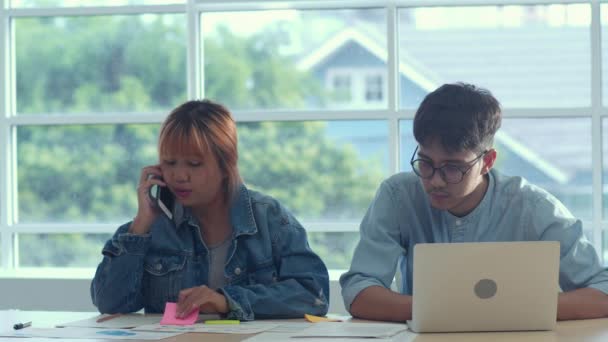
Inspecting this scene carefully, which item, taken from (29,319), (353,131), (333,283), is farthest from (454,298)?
(353,131)

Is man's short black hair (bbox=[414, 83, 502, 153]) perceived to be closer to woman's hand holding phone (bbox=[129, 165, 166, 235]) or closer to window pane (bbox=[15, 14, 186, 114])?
woman's hand holding phone (bbox=[129, 165, 166, 235])

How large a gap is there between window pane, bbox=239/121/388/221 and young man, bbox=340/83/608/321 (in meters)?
1.21

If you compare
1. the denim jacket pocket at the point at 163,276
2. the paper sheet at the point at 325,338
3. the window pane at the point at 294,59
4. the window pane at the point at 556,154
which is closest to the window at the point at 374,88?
the window pane at the point at 294,59

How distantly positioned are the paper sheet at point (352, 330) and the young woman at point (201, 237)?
0.29 m

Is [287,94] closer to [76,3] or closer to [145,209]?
[76,3]

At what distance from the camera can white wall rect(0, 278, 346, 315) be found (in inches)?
144

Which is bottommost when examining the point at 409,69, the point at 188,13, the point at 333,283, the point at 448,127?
the point at 333,283

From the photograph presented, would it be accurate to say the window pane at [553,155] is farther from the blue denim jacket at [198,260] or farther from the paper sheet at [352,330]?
the paper sheet at [352,330]

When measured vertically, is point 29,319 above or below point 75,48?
below

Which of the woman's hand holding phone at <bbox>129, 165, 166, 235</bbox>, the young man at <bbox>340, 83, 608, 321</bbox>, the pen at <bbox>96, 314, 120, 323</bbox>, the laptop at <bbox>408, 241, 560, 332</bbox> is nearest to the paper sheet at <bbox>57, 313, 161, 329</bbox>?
the pen at <bbox>96, 314, 120, 323</bbox>

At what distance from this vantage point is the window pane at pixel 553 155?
3680 mm

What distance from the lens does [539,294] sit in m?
1.98

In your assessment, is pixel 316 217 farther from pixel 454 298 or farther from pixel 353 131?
pixel 454 298

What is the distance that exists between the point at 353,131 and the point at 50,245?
4.45 ft
